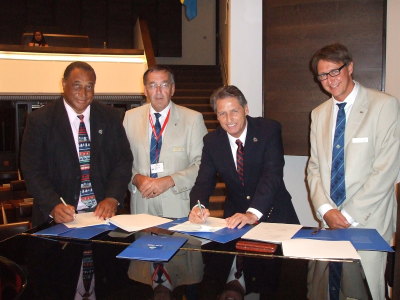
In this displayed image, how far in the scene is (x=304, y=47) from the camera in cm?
354

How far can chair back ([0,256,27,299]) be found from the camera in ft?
5.18

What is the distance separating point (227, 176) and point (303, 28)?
5.73 feet

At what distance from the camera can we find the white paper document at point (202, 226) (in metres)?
2.05

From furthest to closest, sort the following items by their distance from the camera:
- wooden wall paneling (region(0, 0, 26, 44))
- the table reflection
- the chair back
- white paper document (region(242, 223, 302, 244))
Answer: wooden wall paneling (region(0, 0, 26, 44)) < white paper document (region(242, 223, 302, 244)) < the chair back < the table reflection

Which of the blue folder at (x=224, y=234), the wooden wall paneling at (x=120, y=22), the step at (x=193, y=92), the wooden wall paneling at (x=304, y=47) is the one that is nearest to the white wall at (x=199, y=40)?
the wooden wall paneling at (x=120, y=22)

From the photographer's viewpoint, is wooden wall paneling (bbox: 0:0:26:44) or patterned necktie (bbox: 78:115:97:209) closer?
patterned necktie (bbox: 78:115:97:209)

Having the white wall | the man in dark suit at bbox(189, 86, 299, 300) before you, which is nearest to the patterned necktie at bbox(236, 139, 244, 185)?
the man in dark suit at bbox(189, 86, 299, 300)

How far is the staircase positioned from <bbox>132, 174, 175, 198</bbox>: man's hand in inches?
185

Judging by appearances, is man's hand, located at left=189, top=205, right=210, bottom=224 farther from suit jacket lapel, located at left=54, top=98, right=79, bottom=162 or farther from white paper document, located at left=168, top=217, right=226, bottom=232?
suit jacket lapel, located at left=54, top=98, right=79, bottom=162

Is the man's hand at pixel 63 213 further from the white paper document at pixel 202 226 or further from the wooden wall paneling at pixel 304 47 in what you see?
the wooden wall paneling at pixel 304 47

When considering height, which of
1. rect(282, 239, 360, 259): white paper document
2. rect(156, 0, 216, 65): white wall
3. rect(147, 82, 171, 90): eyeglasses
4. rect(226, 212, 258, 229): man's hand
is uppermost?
rect(156, 0, 216, 65): white wall

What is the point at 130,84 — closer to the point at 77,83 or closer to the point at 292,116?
the point at 292,116

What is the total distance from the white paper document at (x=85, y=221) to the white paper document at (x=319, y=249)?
101cm

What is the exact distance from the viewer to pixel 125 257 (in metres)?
1.69
